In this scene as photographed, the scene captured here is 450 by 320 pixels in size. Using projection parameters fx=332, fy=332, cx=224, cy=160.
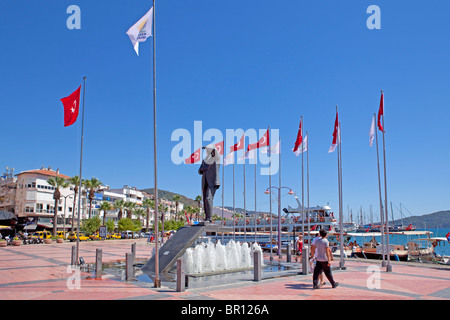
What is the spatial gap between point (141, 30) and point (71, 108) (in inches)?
233

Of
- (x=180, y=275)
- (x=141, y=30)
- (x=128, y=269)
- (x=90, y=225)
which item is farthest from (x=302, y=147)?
(x=90, y=225)

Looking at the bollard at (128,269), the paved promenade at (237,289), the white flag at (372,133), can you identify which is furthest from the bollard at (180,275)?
the white flag at (372,133)

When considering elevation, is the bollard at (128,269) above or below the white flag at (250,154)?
below

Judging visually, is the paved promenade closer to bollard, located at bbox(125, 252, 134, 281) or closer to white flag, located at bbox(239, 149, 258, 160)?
bollard, located at bbox(125, 252, 134, 281)

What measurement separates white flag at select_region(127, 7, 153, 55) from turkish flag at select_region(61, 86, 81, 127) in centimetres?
529

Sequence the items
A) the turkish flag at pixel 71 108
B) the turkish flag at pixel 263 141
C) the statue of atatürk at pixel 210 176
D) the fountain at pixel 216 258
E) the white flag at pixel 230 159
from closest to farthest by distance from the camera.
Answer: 1. the fountain at pixel 216 258
2. the turkish flag at pixel 71 108
3. the statue of atatürk at pixel 210 176
4. the turkish flag at pixel 263 141
5. the white flag at pixel 230 159

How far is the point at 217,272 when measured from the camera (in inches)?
535

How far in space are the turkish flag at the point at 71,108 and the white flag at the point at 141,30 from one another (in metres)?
5.29

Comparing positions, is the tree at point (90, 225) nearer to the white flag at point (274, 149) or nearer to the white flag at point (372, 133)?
the white flag at point (274, 149)

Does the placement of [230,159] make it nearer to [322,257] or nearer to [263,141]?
[263,141]

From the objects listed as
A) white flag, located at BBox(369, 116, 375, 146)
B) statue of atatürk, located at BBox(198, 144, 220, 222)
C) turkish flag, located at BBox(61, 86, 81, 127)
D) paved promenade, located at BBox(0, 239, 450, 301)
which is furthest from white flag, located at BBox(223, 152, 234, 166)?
paved promenade, located at BBox(0, 239, 450, 301)

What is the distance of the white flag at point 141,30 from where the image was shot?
11742 mm

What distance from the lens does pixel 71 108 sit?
15383 millimetres
